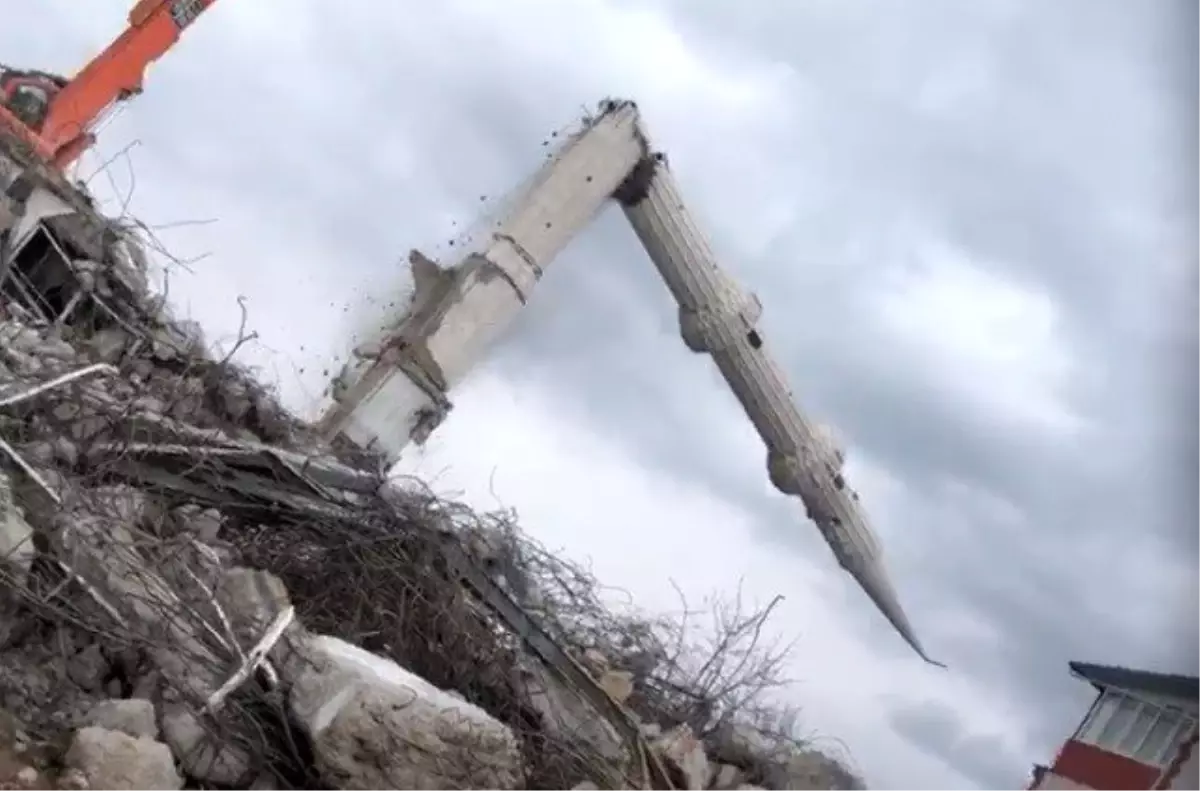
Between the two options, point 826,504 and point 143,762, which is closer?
point 143,762

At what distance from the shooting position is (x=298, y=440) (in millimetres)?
7273

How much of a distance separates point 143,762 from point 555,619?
2.72 meters

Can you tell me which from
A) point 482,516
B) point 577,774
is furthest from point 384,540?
point 577,774

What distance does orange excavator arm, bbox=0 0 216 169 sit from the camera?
9.28 metres

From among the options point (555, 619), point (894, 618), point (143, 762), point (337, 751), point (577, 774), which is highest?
point (894, 618)

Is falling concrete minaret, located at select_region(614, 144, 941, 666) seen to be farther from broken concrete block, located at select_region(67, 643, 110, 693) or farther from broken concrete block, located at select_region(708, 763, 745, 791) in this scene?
broken concrete block, located at select_region(67, 643, 110, 693)

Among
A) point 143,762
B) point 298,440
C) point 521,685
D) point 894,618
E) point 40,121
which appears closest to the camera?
point 143,762

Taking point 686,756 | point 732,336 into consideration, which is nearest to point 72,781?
point 686,756

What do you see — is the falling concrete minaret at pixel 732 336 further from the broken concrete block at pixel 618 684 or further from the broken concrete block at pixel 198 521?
the broken concrete block at pixel 198 521

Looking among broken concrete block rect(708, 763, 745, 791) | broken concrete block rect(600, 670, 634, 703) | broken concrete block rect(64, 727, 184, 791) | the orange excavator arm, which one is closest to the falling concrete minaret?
the orange excavator arm

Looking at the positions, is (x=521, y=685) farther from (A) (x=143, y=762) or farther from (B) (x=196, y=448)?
(A) (x=143, y=762)

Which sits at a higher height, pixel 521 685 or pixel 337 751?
pixel 521 685

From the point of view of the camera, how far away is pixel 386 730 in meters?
3.77

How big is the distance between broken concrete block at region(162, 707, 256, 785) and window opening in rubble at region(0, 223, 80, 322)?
397cm
